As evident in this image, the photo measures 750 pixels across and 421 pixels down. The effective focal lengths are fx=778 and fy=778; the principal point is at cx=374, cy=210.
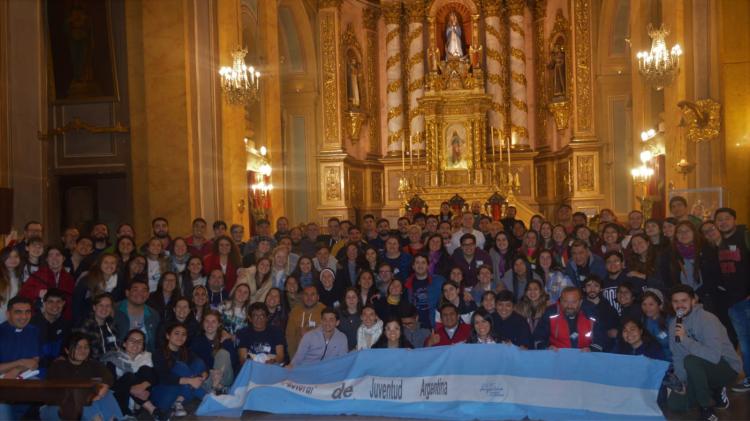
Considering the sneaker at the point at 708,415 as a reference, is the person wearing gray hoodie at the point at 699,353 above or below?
above

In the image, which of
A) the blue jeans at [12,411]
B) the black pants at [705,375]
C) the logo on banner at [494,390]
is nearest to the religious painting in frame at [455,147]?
the logo on banner at [494,390]

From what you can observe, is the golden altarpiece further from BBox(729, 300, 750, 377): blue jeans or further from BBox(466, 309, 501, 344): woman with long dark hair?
BBox(466, 309, 501, 344): woman with long dark hair

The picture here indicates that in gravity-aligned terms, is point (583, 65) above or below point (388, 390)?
above

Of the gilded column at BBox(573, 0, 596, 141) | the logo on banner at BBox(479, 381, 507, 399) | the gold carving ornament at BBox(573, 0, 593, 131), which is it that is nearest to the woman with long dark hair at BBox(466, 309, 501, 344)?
the logo on banner at BBox(479, 381, 507, 399)

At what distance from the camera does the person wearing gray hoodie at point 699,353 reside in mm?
7016

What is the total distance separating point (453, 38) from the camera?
90.2ft

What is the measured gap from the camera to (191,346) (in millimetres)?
8375

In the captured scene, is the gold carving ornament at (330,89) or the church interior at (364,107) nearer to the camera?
the church interior at (364,107)

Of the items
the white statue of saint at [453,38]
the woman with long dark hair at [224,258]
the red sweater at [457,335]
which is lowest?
the red sweater at [457,335]

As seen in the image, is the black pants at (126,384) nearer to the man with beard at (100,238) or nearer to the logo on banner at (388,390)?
the logo on banner at (388,390)

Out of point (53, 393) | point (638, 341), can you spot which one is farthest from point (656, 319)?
point (53, 393)

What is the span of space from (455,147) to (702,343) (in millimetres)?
19273

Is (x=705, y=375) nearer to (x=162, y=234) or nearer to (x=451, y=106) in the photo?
(x=162, y=234)

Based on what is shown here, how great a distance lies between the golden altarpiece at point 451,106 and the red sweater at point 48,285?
16.1m
